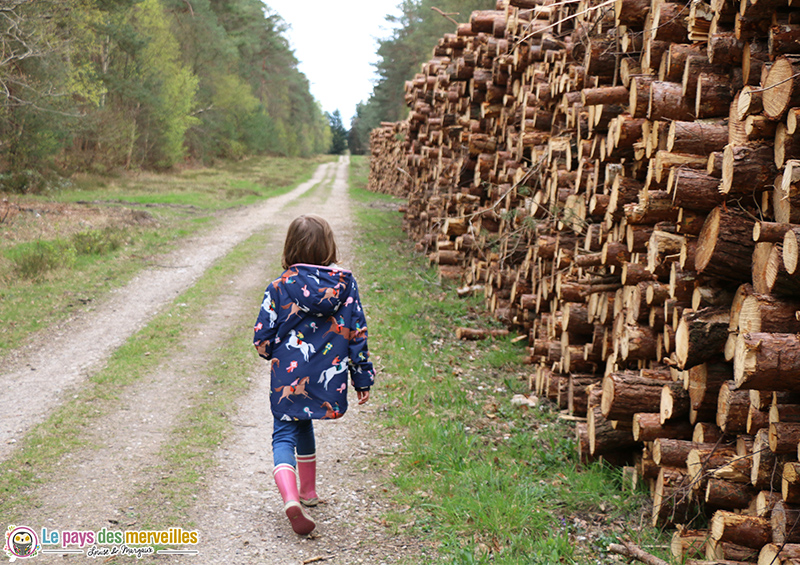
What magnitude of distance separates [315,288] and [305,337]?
1.03ft

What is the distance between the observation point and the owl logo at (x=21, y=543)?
11.3 feet

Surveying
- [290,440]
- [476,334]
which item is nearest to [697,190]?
[290,440]

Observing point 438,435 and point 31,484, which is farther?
point 438,435

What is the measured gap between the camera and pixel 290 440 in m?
3.78

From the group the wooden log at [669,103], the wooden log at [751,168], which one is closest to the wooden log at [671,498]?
the wooden log at [751,168]

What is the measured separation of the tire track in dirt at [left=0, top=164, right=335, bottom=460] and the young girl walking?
7.98 feet

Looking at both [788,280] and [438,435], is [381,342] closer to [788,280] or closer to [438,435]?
[438,435]

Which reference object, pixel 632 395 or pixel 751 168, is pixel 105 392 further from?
pixel 751 168

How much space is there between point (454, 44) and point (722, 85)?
28.7 feet

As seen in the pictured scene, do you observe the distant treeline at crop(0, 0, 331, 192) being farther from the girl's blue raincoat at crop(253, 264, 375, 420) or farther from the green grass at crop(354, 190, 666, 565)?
the girl's blue raincoat at crop(253, 264, 375, 420)

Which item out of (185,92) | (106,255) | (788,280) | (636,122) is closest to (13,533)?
(788,280)

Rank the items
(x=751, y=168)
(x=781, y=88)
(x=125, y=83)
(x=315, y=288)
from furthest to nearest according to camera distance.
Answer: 1. (x=125, y=83)
2. (x=315, y=288)
3. (x=751, y=168)
4. (x=781, y=88)

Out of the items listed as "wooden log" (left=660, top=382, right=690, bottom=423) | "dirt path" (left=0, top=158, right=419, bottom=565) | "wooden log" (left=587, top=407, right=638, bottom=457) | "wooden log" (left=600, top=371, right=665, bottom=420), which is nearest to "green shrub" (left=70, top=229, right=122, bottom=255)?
"dirt path" (left=0, top=158, right=419, bottom=565)

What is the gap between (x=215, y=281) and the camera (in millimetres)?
10367
